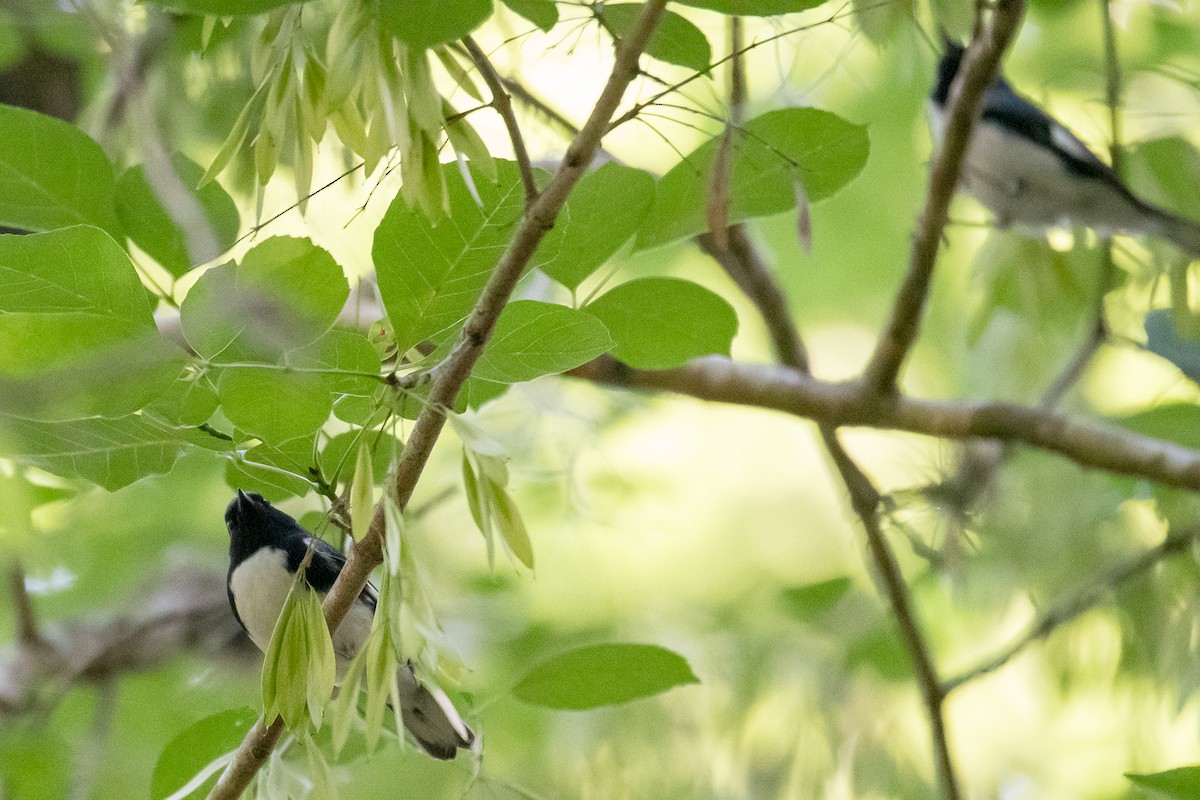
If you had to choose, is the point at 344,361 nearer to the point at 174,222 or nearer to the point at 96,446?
the point at 96,446

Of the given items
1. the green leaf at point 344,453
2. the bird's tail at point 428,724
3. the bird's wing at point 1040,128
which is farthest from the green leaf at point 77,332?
the bird's wing at point 1040,128

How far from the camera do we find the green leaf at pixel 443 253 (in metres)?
0.46

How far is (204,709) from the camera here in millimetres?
1175

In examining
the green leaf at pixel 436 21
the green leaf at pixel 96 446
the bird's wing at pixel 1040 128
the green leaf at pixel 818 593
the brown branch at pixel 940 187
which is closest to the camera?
the green leaf at pixel 436 21

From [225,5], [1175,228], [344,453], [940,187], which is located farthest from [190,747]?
[1175,228]

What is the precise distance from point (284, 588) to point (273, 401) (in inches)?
25.8

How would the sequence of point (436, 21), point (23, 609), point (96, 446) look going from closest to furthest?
point (436, 21), point (96, 446), point (23, 609)

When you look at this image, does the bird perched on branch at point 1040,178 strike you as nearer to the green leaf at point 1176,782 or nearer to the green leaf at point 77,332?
the green leaf at point 1176,782

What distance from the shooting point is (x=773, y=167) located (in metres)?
0.57

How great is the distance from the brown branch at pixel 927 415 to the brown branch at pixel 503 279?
0.58m

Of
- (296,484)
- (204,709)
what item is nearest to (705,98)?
(296,484)

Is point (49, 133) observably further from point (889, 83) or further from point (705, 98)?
point (889, 83)

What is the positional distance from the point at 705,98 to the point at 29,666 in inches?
39.3

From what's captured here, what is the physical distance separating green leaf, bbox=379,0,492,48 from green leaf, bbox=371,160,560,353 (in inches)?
3.7
